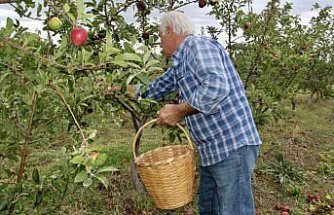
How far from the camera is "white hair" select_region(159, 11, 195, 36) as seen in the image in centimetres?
266

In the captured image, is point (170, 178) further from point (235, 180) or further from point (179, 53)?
point (179, 53)

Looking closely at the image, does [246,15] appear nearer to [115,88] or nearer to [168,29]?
[168,29]

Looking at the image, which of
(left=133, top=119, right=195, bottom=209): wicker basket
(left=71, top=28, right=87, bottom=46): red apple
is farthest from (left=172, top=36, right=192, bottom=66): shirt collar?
(left=71, top=28, right=87, bottom=46): red apple

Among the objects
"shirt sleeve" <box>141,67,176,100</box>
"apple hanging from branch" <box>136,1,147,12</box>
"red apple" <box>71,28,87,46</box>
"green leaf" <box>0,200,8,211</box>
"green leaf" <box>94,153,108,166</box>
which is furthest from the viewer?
"apple hanging from branch" <box>136,1,147,12</box>

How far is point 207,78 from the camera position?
249 cm

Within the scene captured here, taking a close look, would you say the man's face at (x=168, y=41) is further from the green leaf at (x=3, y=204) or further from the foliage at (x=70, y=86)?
the green leaf at (x=3, y=204)

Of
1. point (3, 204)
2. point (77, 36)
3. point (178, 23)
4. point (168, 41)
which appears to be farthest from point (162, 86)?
point (77, 36)

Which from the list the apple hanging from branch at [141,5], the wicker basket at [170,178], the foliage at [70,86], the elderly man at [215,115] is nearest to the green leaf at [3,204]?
the foliage at [70,86]

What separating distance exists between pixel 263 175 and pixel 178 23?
293 cm

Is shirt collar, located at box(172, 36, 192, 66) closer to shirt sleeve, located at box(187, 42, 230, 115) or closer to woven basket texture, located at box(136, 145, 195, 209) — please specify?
shirt sleeve, located at box(187, 42, 230, 115)

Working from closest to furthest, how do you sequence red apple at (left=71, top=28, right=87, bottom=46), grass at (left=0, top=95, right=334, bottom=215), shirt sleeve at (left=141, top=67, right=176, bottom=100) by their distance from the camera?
red apple at (left=71, top=28, right=87, bottom=46) < shirt sleeve at (left=141, top=67, right=176, bottom=100) < grass at (left=0, top=95, right=334, bottom=215)

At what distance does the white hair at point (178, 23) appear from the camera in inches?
105

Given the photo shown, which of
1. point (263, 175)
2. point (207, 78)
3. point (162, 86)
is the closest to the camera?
point (207, 78)

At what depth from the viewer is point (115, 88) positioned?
213cm
